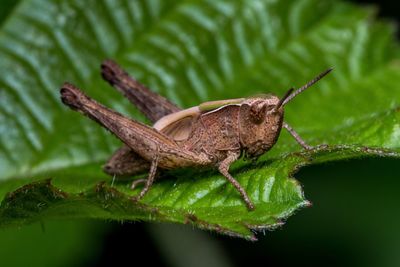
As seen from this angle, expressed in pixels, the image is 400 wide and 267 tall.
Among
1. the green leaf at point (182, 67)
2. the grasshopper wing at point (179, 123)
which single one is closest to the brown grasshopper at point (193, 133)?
the grasshopper wing at point (179, 123)

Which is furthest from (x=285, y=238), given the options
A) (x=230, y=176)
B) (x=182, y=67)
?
(x=230, y=176)

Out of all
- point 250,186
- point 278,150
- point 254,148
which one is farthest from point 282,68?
point 250,186

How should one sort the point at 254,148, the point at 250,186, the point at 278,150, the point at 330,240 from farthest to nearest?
the point at 330,240 → the point at 278,150 → the point at 254,148 → the point at 250,186

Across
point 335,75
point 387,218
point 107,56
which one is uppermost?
point 107,56

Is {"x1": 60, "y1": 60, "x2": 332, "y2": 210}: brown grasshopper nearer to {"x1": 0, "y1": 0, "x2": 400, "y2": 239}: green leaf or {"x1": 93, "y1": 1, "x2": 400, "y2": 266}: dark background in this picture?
{"x1": 0, "y1": 0, "x2": 400, "y2": 239}: green leaf

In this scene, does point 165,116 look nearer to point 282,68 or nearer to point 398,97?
point 282,68

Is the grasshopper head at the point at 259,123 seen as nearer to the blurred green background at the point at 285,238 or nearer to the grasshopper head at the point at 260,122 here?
the grasshopper head at the point at 260,122

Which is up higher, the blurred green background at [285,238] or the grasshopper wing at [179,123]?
the grasshopper wing at [179,123]
